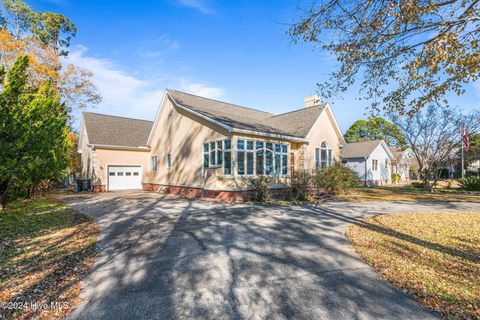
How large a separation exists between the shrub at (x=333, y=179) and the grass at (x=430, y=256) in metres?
6.46

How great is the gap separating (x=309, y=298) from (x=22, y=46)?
2969cm

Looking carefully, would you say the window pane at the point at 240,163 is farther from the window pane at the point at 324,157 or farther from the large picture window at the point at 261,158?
the window pane at the point at 324,157

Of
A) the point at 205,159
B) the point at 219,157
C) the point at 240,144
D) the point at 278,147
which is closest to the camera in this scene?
the point at 240,144

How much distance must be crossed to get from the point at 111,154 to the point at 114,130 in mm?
3010

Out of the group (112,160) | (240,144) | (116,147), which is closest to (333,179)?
(240,144)

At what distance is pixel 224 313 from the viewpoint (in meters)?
3.18

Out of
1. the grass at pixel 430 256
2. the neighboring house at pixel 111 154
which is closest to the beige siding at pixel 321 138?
the grass at pixel 430 256

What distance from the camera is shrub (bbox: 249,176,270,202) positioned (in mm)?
12555

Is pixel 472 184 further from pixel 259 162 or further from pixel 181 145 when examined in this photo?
pixel 181 145

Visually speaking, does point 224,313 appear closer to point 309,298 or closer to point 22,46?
point 309,298

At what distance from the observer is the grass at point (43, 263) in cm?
335

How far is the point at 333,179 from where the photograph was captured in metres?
15.4

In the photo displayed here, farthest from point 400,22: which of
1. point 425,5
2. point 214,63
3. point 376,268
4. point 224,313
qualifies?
point 214,63

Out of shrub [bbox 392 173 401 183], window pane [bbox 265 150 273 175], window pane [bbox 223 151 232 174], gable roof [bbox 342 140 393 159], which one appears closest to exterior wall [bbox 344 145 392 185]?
gable roof [bbox 342 140 393 159]
